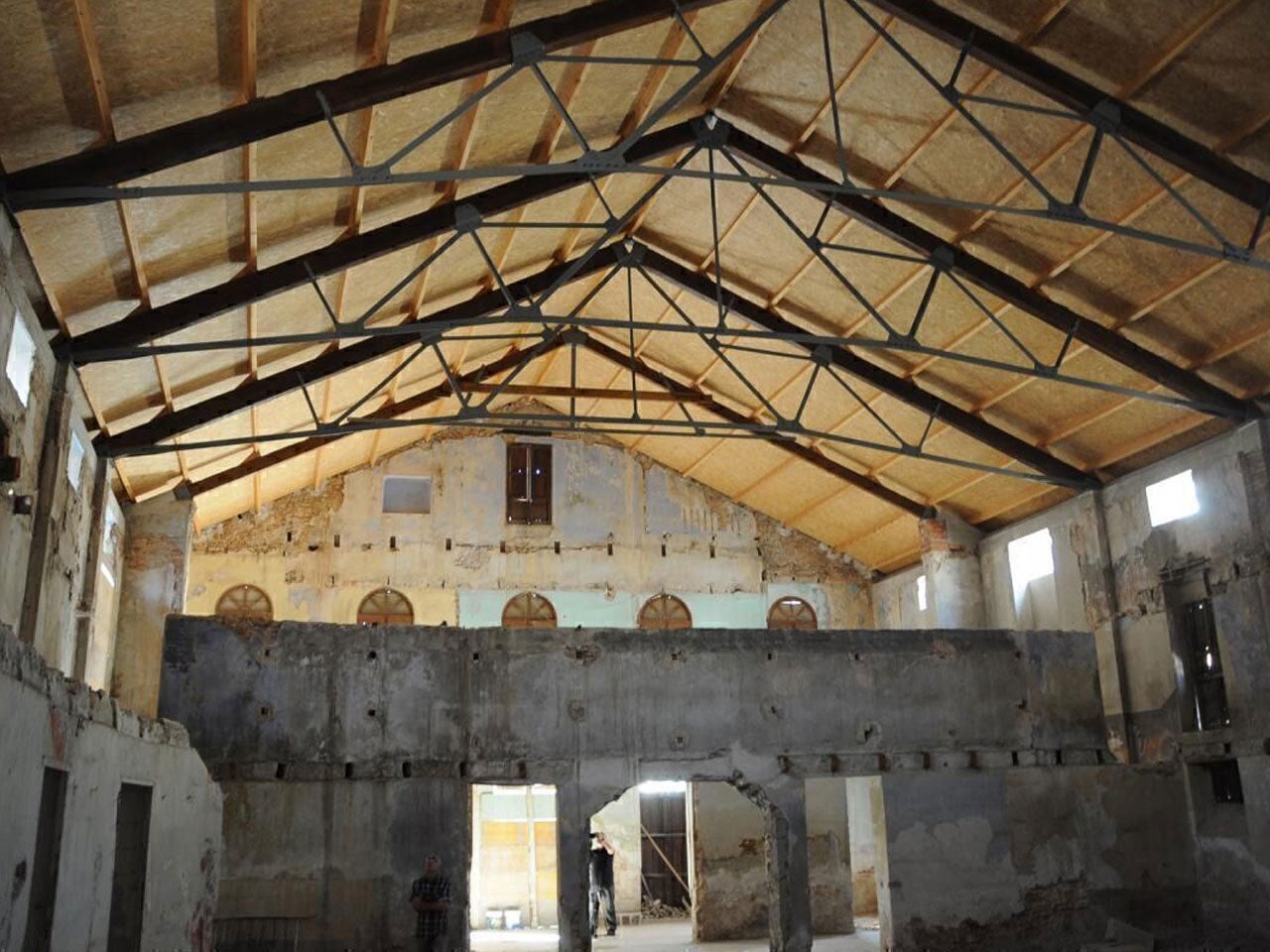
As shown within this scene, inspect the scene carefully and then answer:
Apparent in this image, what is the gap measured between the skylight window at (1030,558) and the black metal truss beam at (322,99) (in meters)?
12.6

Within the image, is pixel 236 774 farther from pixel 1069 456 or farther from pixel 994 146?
pixel 1069 456

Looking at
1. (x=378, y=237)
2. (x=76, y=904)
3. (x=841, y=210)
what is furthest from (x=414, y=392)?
(x=76, y=904)

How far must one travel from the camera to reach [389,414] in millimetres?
22641

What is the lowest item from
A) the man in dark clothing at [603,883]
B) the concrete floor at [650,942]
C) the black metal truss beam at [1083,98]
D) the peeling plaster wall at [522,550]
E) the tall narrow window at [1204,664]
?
the concrete floor at [650,942]

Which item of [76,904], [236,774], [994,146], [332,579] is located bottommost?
[76,904]

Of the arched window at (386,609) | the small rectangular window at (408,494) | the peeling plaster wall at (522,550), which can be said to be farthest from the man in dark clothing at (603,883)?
the small rectangular window at (408,494)

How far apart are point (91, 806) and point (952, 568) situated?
1780cm

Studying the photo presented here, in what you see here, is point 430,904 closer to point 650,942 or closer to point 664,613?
point 650,942

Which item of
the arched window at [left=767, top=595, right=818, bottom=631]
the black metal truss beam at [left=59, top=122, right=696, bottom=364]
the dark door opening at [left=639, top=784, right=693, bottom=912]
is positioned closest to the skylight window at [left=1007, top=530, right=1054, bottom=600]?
the arched window at [left=767, top=595, right=818, bottom=631]

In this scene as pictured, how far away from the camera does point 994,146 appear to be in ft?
48.1

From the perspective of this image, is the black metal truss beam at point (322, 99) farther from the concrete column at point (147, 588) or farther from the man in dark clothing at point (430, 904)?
the concrete column at point (147, 588)

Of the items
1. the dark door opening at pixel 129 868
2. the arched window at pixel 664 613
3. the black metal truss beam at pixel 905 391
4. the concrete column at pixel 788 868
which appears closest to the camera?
the dark door opening at pixel 129 868

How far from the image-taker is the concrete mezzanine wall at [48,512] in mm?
12141

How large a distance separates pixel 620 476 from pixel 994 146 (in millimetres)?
13327
